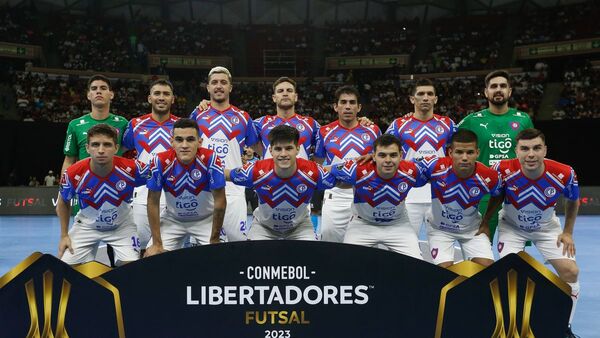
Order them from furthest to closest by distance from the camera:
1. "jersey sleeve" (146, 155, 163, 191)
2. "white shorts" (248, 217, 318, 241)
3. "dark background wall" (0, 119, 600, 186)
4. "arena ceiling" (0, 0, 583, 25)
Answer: "arena ceiling" (0, 0, 583, 25), "dark background wall" (0, 119, 600, 186), "white shorts" (248, 217, 318, 241), "jersey sleeve" (146, 155, 163, 191)

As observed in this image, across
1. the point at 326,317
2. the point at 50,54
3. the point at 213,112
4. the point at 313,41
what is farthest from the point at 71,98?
the point at 326,317

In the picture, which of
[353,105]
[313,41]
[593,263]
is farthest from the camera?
[313,41]

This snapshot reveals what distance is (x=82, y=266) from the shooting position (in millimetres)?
2771

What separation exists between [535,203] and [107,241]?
3.86 metres

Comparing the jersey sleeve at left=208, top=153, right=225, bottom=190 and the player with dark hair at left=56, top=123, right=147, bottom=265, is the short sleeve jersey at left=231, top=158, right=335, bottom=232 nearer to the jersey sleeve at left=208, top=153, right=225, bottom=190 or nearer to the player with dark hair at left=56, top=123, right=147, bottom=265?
the jersey sleeve at left=208, top=153, right=225, bottom=190

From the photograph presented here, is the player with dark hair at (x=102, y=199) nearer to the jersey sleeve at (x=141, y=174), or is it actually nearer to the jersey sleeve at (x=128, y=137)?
the jersey sleeve at (x=141, y=174)

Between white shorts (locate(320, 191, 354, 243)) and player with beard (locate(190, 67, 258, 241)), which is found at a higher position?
player with beard (locate(190, 67, 258, 241))

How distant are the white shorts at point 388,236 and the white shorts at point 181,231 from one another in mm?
1332

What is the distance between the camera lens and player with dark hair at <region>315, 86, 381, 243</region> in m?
5.95

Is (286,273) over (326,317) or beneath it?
over

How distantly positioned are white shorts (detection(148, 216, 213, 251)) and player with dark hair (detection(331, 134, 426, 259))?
52.5 inches

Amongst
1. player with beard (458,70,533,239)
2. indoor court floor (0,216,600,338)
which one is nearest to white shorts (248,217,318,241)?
player with beard (458,70,533,239)

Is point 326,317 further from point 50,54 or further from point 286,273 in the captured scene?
point 50,54

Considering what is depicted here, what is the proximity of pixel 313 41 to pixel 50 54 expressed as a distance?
1407cm
